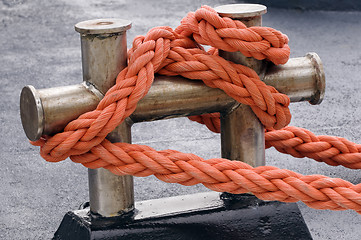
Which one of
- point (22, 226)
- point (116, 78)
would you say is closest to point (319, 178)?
point (116, 78)

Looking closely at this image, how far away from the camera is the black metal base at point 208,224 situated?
108 cm

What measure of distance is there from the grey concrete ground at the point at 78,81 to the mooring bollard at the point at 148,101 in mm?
Result: 288

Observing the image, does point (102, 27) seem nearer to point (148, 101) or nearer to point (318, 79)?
point (148, 101)

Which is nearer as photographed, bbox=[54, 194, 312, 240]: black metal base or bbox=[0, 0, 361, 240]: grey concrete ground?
bbox=[54, 194, 312, 240]: black metal base

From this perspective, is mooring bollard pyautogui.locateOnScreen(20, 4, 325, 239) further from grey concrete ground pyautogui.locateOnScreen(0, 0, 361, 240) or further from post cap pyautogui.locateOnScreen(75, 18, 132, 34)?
grey concrete ground pyautogui.locateOnScreen(0, 0, 361, 240)

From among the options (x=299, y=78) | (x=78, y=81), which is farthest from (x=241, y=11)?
(x=78, y=81)

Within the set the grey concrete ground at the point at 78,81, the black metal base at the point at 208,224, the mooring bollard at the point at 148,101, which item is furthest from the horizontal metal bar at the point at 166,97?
the grey concrete ground at the point at 78,81

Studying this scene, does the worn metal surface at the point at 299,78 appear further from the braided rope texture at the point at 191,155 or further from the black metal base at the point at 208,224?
the black metal base at the point at 208,224

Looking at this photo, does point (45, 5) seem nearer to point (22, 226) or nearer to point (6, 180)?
point (6, 180)

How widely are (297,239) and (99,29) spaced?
47 cm

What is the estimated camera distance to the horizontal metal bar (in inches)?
39.4

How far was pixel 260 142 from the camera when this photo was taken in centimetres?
115

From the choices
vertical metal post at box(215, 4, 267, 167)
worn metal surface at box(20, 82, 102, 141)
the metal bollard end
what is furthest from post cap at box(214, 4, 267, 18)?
worn metal surface at box(20, 82, 102, 141)

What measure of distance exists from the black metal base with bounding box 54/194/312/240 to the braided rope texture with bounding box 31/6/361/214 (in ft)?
0.27
